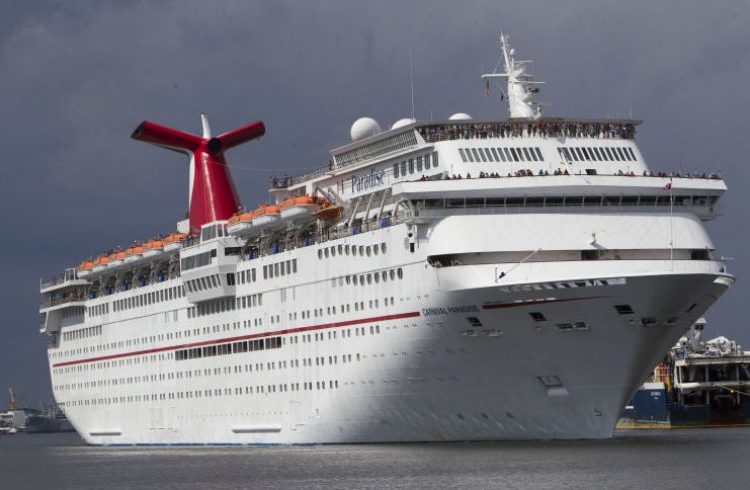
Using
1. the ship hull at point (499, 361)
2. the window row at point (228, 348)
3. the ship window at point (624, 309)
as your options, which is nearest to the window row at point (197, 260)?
the window row at point (228, 348)

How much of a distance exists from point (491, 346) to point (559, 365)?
2.23 m

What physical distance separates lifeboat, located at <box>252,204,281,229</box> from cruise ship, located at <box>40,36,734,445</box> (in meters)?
0.08

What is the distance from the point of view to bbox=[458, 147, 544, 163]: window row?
48.9 metres

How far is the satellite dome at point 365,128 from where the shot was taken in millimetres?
54344

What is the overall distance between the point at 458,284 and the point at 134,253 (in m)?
26.9

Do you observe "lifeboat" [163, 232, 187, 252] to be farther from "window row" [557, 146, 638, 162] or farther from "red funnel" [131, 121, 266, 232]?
"window row" [557, 146, 638, 162]

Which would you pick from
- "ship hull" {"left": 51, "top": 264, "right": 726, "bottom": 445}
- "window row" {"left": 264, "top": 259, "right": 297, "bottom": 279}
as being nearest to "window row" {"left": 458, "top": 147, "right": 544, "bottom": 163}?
"ship hull" {"left": 51, "top": 264, "right": 726, "bottom": 445}

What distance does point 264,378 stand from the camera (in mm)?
56156

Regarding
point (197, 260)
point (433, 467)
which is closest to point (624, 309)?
point (433, 467)

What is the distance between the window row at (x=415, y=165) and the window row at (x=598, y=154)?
4345mm

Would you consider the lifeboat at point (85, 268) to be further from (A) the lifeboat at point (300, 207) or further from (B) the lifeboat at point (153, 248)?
(A) the lifeboat at point (300, 207)

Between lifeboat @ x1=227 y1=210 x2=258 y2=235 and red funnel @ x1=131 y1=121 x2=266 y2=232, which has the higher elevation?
red funnel @ x1=131 y1=121 x2=266 y2=232

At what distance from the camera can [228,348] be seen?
59.1m

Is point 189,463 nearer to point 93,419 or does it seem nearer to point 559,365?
point 559,365
